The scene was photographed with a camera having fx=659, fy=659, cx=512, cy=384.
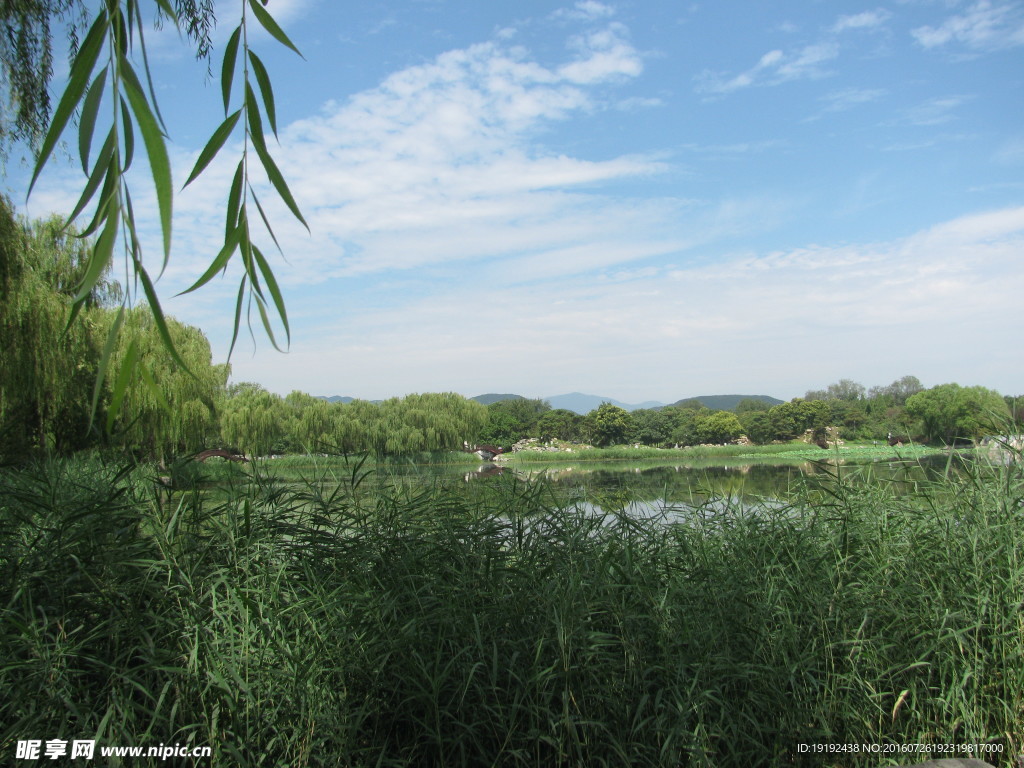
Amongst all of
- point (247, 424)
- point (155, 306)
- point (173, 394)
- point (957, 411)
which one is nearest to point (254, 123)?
point (155, 306)

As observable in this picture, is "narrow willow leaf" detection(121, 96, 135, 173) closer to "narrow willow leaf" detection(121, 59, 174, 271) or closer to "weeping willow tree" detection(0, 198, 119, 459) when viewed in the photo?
"narrow willow leaf" detection(121, 59, 174, 271)

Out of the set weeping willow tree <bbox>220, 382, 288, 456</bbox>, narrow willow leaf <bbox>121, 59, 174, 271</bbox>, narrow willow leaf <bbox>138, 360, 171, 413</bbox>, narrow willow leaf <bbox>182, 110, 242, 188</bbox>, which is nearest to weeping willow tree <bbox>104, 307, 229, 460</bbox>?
weeping willow tree <bbox>220, 382, 288, 456</bbox>

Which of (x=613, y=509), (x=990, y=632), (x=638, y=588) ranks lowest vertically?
(x=990, y=632)

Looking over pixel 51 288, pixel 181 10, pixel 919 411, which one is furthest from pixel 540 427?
pixel 181 10

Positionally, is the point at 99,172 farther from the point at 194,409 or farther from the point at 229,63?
the point at 194,409

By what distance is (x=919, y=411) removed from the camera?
3556 centimetres

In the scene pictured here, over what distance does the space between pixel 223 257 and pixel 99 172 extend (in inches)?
11.8

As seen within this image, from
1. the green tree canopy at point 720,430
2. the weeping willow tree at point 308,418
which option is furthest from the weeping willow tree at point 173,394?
the green tree canopy at point 720,430

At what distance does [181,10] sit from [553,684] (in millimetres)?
3841

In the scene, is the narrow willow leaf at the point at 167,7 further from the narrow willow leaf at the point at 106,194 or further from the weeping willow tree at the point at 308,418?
the weeping willow tree at the point at 308,418

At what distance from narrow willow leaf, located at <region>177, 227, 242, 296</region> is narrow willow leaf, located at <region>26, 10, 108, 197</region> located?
336 mm

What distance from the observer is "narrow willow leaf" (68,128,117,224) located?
135cm

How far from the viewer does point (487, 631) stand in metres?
2.35

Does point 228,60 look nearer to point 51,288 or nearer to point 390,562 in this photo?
point 390,562
